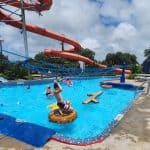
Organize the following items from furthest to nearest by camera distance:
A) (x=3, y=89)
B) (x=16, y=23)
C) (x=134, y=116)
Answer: (x=16, y=23), (x=3, y=89), (x=134, y=116)

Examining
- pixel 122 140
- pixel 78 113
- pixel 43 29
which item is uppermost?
pixel 43 29

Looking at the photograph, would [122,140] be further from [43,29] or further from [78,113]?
[43,29]

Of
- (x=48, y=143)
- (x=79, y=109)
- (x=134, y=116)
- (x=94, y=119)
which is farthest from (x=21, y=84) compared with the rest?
(x=48, y=143)

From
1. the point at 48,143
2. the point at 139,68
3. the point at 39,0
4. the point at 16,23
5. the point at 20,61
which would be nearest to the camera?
the point at 48,143

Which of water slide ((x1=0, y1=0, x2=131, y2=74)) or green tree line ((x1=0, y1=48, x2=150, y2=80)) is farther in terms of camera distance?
green tree line ((x1=0, y1=48, x2=150, y2=80))

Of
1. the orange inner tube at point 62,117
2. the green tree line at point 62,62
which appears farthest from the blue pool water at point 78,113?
the green tree line at point 62,62

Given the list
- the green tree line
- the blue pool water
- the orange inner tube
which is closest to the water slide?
the green tree line

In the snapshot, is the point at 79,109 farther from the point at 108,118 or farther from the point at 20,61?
the point at 20,61

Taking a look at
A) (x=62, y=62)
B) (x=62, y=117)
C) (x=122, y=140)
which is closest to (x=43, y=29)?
(x=62, y=62)

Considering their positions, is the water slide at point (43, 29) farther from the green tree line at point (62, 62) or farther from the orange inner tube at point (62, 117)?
the orange inner tube at point (62, 117)

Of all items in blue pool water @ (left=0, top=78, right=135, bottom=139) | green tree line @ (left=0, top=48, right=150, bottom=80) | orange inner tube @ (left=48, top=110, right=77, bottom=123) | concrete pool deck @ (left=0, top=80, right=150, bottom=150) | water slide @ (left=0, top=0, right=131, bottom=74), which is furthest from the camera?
green tree line @ (left=0, top=48, right=150, bottom=80)

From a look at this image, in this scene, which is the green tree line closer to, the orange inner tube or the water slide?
the water slide

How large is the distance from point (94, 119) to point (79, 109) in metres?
2.24

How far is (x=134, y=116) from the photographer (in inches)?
387
